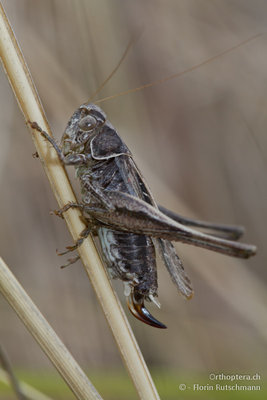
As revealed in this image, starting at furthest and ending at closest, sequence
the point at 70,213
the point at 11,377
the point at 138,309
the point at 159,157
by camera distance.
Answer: the point at 159,157 < the point at 138,309 < the point at 70,213 < the point at 11,377

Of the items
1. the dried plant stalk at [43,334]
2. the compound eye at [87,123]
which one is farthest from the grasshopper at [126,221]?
the dried plant stalk at [43,334]

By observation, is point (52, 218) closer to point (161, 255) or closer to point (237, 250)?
point (161, 255)

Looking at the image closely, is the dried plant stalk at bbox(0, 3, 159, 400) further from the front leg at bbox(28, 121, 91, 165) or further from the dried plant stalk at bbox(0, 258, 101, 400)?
the dried plant stalk at bbox(0, 258, 101, 400)

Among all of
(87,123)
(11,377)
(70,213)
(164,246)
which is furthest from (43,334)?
(87,123)

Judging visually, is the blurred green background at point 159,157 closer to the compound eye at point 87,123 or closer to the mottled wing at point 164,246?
the compound eye at point 87,123

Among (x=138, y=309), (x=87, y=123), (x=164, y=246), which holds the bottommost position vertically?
(x=138, y=309)

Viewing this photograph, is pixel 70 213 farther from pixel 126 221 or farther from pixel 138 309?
pixel 138 309

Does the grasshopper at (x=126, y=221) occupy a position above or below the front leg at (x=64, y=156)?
below
